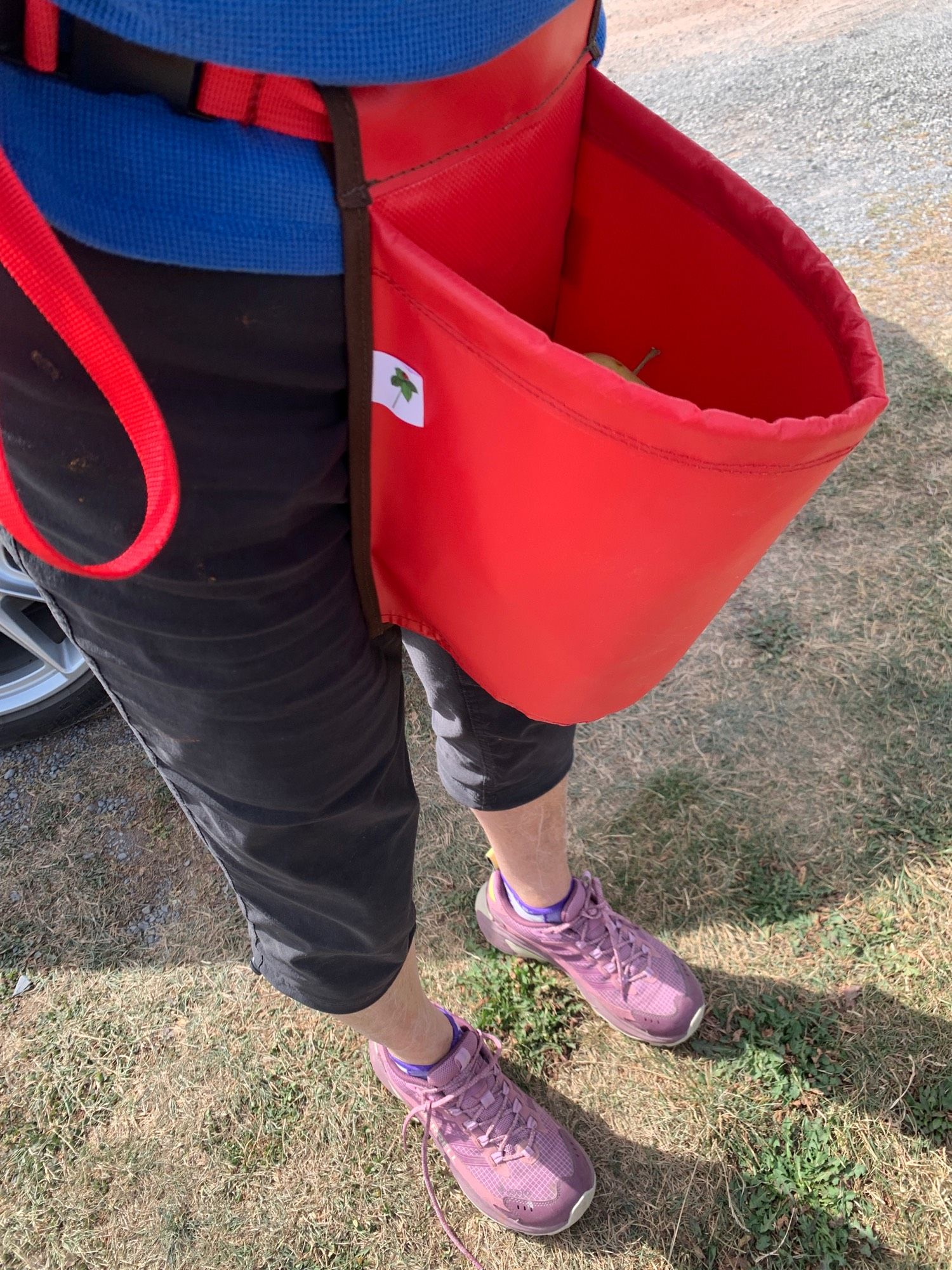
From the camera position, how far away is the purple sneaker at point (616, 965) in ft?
5.13

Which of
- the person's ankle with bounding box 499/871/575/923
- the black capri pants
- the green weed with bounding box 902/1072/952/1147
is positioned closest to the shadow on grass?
the green weed with bounding box 902/1072/952/1147

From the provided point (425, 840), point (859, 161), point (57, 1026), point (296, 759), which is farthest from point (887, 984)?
point (859, 161)

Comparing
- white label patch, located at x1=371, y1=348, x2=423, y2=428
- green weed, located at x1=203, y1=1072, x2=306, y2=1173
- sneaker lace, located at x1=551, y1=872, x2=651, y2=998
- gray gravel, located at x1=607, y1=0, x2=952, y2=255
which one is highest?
white label patch, located at x1=371, y1=348, x2=423, y2=428

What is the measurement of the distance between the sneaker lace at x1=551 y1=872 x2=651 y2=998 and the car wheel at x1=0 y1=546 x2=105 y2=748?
47.6 inches

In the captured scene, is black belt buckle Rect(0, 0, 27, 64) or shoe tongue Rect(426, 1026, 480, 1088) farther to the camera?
shoe tongue Rect(426, 1026, 480, 1088)

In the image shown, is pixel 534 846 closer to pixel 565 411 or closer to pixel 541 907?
pixel 541 907

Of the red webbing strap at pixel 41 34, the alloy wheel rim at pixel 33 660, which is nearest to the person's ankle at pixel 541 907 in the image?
the alloy wheel rim at pixel 33 660

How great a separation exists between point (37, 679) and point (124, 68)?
5.60 ft

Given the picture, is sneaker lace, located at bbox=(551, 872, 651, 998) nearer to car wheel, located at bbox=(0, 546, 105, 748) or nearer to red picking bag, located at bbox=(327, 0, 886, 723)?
red picking bag, located at bbox=(327, 0, 886, 723)

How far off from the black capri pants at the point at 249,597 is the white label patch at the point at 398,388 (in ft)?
0.10

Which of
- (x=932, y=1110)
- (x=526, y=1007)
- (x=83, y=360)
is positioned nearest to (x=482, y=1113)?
(x=526, y=1007)

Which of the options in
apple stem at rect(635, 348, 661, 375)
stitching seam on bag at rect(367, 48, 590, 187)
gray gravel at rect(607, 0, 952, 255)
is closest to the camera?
stitching seam on bag at rect(367, 48, 590, 187)

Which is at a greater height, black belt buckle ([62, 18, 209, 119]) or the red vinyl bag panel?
black belt buckle ([62, 18, 209, 119])

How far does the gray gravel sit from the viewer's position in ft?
10.7
